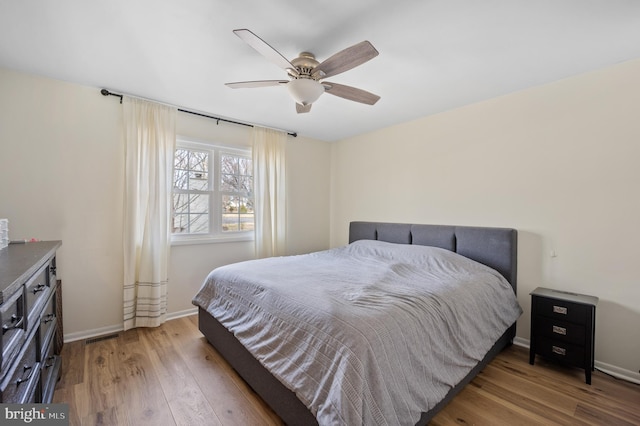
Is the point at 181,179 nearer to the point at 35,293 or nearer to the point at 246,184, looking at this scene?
the point at 246,184

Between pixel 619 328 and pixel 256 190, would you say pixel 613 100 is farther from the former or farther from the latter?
pixel 256 190

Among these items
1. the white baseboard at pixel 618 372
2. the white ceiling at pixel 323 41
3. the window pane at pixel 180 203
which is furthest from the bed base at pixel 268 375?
the white ceiling at pixel 323 41

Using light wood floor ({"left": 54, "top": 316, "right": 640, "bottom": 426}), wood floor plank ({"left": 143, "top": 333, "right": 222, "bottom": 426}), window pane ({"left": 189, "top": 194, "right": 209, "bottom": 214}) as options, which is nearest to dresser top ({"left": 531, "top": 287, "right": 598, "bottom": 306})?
light wood floor ({"left": 54, "top": 316, "right": 640, "bottom": 426})

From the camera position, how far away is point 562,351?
2178mm

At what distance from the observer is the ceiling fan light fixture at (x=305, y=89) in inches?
74.0

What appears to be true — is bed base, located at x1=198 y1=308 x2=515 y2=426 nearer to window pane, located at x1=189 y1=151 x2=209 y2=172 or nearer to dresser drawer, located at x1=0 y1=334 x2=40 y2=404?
dresser drawer, located at x1=0 y1=334 x2=40 y2=404

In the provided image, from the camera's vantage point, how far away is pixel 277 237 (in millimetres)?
3959

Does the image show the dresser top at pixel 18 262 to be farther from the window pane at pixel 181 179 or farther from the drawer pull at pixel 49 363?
the window pane at pixel 181 179

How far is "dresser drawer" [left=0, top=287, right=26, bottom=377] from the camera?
3.14ft

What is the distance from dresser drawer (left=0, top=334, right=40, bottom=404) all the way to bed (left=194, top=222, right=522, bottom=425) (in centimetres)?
103

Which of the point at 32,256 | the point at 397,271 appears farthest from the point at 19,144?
the point at 397,271

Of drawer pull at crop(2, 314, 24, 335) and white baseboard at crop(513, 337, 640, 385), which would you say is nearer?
drawer pull at crop(2, 314, 24, 335)

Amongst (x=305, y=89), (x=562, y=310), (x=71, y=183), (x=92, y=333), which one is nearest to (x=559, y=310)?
(x=562, y=310)

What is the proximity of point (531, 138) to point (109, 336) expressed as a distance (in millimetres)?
4539
